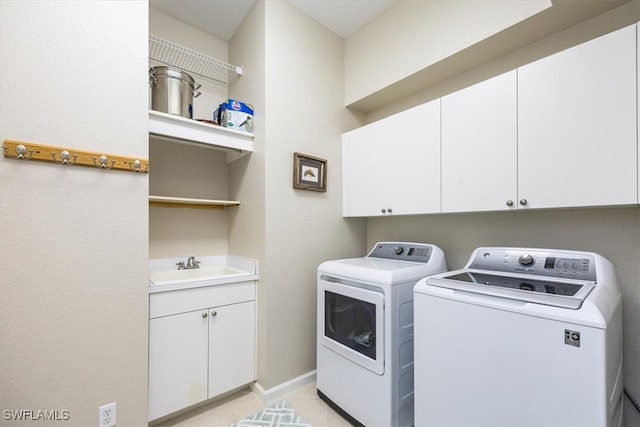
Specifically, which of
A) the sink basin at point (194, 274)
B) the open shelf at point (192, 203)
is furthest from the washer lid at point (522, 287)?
the open shelf at point (192, 203)

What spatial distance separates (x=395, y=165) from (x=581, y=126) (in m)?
0.98

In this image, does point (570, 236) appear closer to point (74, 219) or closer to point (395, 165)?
point (395, 165)

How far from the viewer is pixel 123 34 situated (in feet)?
4.74

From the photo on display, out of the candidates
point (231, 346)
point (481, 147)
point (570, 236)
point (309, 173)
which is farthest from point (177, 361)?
point (570, 236)

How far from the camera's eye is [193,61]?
A: 2232 millimetres

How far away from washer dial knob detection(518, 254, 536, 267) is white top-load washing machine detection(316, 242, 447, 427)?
485 millimetres

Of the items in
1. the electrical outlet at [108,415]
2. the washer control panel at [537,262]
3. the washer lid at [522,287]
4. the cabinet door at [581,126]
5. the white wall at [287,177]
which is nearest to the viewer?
the washer lid at [522,287]

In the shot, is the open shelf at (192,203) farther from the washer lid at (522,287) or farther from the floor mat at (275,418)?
the washer lid at (522,287)

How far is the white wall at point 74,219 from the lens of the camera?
1199 millimetres

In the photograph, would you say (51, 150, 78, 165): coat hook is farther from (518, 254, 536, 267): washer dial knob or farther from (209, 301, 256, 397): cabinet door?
(518, 254, 536, 267): washer dial knob

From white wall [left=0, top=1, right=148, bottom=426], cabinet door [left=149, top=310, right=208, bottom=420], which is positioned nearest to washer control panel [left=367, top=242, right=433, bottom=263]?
cabinet door [left=149, top=310, right=208, bottom=420]

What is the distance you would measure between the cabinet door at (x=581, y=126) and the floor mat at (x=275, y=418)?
1831mm

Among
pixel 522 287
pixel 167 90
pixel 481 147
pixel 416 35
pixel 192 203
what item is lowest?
pixel 522 287

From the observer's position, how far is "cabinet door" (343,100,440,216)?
5.84 ft
